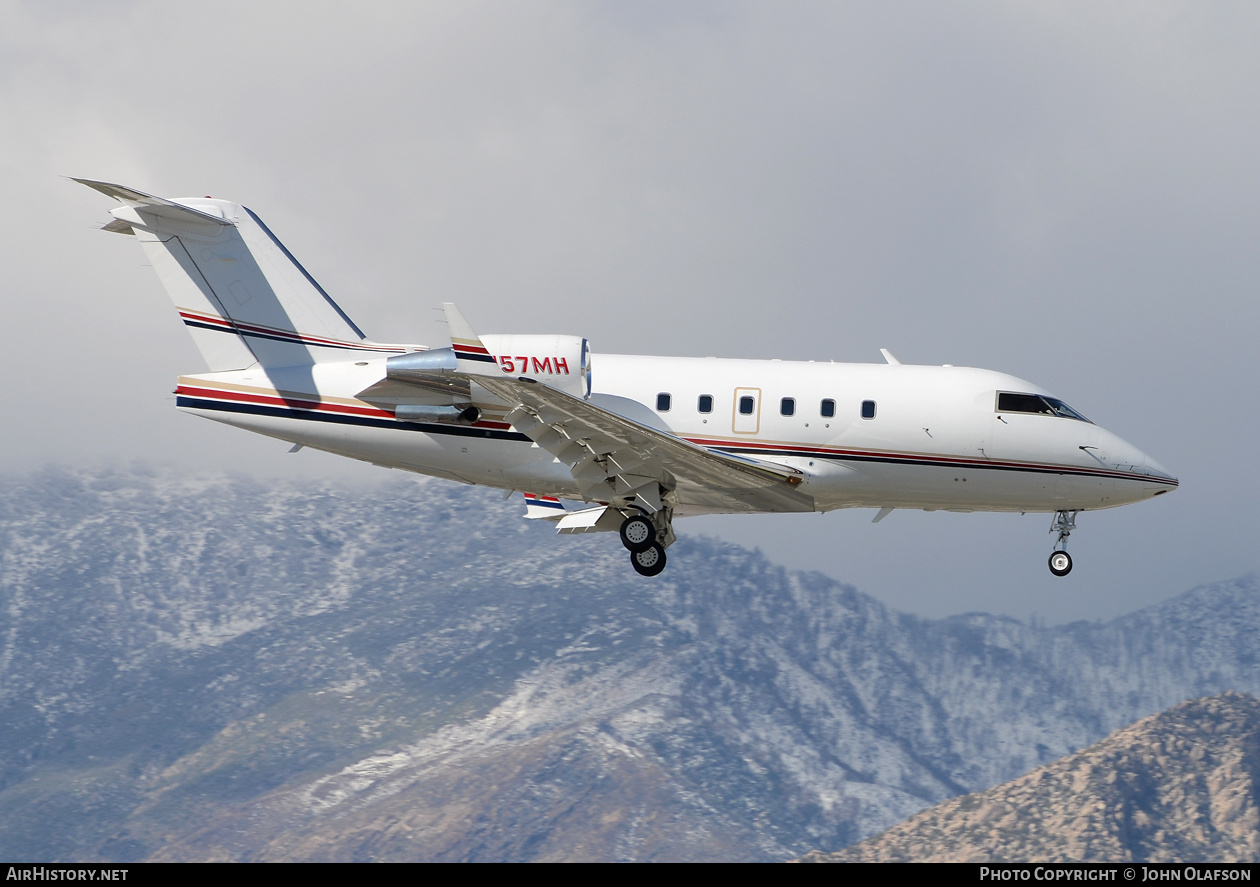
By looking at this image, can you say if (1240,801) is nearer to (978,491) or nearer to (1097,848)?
(1097,848)

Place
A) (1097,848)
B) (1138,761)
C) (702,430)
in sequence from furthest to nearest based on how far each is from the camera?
(1138,761) → (1097,848) → (702,430)

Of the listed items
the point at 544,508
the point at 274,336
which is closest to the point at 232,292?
the point at 274,336

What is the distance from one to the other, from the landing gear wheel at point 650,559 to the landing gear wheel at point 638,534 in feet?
0.25

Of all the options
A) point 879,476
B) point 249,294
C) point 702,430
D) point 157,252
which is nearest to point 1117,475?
point 879,476

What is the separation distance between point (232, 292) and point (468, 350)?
8249 millimetres

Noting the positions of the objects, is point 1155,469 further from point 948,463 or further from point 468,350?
point 468,350

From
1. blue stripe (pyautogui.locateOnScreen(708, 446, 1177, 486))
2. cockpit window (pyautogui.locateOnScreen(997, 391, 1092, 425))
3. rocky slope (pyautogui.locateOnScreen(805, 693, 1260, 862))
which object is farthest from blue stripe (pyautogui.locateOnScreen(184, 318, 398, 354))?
rocky slope (pyautogui.locateOnScreen(805, 693, 1260, 862))

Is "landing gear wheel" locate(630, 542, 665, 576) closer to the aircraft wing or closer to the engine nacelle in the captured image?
the aircraft wing

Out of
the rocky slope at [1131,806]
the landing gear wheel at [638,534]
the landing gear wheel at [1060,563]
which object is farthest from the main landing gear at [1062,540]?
the rocky slope at [1131,806]

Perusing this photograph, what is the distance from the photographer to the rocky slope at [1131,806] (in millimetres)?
134875

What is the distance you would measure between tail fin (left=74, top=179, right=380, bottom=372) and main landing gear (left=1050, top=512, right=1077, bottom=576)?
50.6 ft

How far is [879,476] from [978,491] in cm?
222

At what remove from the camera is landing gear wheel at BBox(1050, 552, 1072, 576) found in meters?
31.7
